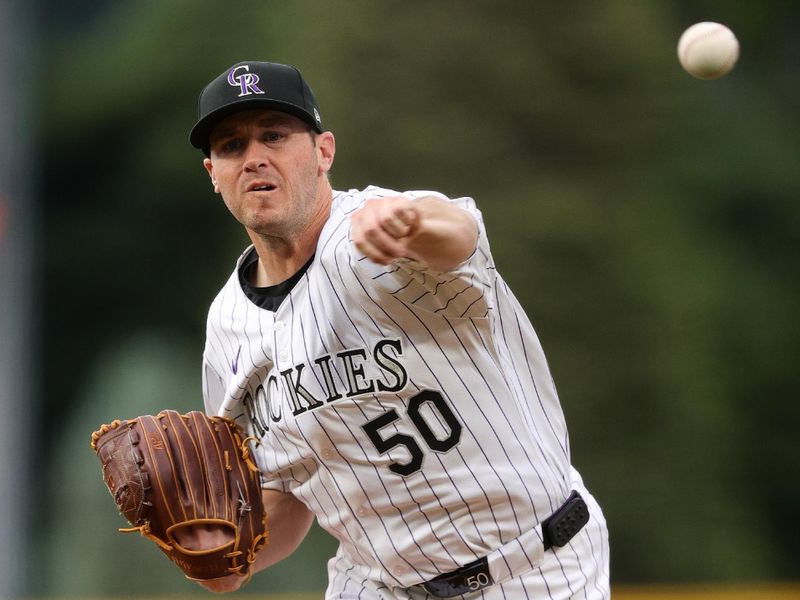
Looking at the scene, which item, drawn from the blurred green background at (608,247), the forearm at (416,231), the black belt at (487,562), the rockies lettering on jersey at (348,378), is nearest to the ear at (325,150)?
the rockies lettering on jersey at (348,378)

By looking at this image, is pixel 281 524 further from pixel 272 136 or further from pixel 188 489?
pixel 272 136

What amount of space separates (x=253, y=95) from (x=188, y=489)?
828 millimetres

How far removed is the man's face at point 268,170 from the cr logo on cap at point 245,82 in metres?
0.05

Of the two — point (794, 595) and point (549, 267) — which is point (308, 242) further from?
point (549, 267)

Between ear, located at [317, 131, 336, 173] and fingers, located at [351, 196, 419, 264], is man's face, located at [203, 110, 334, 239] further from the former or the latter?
fingers, located at [351, 196, 419, 264]

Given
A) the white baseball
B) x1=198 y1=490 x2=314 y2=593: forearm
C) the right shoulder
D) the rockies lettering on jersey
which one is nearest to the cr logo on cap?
the right shoulder

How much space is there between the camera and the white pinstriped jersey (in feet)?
7.73

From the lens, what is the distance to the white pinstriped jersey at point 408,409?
7.73 ft

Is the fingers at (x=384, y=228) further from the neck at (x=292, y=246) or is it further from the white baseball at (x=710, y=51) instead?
the white baseball at (x=710, y=51)

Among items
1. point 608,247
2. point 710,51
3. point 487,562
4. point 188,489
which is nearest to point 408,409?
point 487,562

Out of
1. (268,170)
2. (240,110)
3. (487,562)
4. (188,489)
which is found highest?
(240,110)

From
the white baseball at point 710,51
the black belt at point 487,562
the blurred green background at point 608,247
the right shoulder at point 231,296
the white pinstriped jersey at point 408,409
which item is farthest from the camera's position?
the blurred green background at point 608,247

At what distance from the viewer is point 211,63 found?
10523mm

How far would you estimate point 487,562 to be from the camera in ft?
8.04
